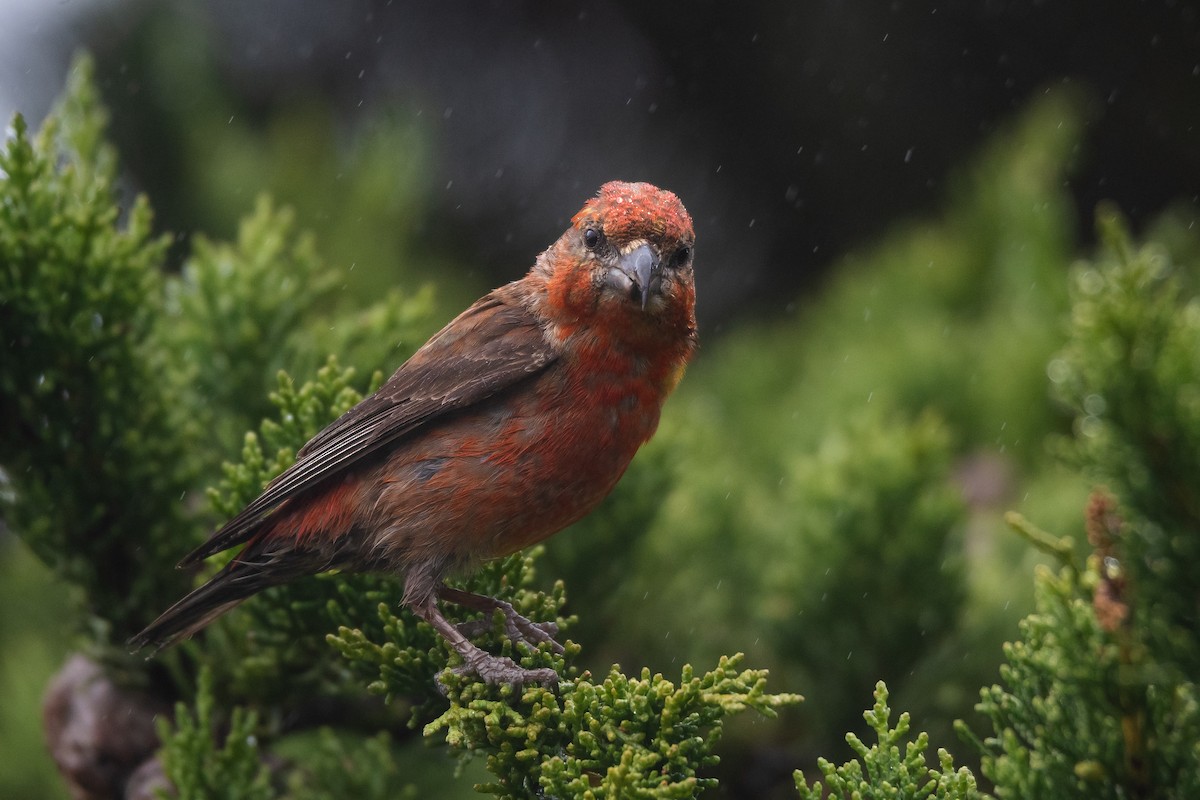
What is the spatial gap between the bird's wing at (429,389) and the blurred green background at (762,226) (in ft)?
0.90

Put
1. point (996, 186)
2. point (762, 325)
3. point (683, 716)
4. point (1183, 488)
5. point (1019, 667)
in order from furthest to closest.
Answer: point (762, 325) → point (996, 186) → point (683, 716) → point (1019, 667) → point (1183, 488)

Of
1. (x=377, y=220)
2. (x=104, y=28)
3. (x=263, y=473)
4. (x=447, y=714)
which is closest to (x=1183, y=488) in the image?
(x=447, y=714)

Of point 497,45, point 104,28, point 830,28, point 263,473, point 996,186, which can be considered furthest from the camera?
point 497,45

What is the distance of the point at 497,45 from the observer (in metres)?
7.54

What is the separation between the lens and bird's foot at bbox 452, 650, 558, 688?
7.86 feet

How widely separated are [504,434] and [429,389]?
0.82 ft

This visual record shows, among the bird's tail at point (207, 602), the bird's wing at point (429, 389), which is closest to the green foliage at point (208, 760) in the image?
the bird's tail at point (207, 602)

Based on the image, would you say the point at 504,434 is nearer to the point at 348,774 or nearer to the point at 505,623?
the point at 505,623

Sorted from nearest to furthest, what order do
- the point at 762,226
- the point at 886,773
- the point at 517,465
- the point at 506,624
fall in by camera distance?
the point at 886,773 → the point at 506,624 → the point at 517,465 → the point at 762,226

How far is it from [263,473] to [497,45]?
5305 mm

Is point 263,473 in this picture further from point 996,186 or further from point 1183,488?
point 996,186

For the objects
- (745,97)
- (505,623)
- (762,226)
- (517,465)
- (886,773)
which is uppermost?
(745,97)

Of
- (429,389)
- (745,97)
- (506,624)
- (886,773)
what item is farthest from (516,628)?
(745,97)

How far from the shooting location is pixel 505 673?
240 centimetres
